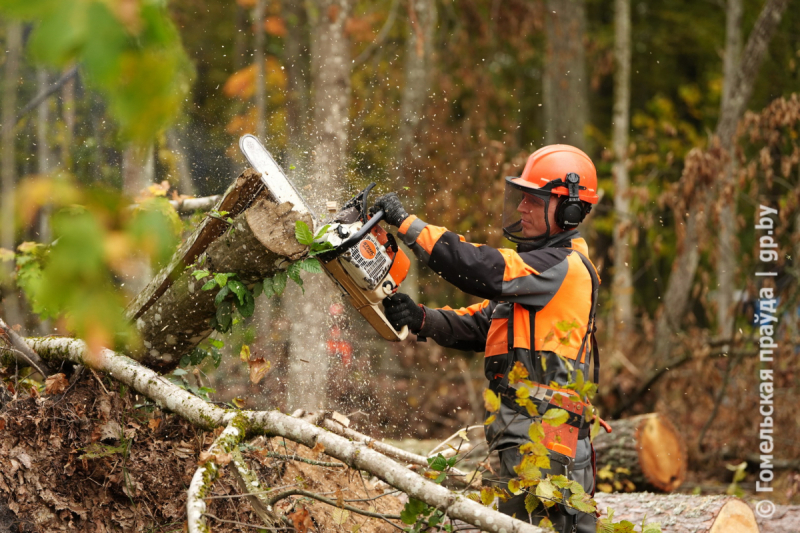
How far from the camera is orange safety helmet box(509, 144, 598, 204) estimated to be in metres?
3.17

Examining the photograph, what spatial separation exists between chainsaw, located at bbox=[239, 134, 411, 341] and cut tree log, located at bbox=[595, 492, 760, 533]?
1715 mm

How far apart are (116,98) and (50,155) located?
12596mm

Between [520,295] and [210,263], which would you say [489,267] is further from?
[210,263]

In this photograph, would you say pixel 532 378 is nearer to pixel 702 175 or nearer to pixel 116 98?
pixel 116 98

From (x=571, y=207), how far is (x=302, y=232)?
1264mm

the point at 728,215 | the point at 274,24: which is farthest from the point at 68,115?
the point at 728,215

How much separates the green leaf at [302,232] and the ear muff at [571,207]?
3.97ft

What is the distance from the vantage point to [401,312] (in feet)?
11.0

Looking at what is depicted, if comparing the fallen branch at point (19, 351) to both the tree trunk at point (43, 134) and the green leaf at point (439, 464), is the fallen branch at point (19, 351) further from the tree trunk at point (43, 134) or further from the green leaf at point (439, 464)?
the tree trunk at point (43, 134)

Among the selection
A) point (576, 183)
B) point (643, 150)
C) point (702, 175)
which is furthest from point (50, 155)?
point (643, 150)

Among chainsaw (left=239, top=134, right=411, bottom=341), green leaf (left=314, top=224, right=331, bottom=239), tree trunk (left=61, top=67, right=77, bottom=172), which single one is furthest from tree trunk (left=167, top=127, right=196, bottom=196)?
green leaf (left=314, top=224, right=331, bottom=239)

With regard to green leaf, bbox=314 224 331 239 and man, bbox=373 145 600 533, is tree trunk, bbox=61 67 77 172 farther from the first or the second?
man, bbox=373 145 600 533

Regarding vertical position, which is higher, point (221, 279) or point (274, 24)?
point (274, 24)

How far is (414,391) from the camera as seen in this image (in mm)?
9688
